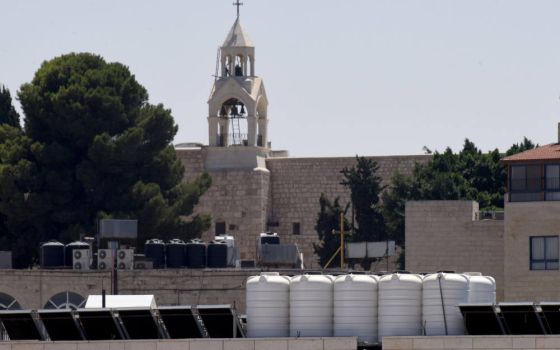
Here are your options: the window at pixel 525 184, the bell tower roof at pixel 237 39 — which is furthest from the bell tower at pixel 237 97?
the window at pixel 525 184

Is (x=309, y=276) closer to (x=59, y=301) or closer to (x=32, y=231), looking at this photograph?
(x=59, y=301)

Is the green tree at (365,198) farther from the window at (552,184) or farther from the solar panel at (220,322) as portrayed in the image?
the solar panel at (220,322)

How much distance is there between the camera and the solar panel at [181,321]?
59844mm

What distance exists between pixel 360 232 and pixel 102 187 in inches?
569

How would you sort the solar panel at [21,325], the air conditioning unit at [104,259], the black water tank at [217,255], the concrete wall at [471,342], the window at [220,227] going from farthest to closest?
the window at [220,227] < the black water tank at [217,255] < the air conditioning unit at [104,259] < the solar panel at [21,325] < the concrete wall at [471,342]

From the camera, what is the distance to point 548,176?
96.1 metres

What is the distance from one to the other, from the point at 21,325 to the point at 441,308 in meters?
9.56

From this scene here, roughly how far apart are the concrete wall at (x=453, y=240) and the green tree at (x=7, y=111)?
154 feet

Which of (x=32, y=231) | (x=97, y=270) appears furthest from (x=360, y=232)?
(x=97, y=270)

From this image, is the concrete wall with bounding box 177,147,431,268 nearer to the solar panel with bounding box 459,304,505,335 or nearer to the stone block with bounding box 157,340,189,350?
the solar panel with bounding box 459,304,505,335

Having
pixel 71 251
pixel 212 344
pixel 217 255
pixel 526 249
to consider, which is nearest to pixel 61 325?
pixel 212 344

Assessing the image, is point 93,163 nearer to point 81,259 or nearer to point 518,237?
point 81,259

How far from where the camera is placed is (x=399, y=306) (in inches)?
2333

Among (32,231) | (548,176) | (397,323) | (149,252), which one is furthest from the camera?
(32,231)
